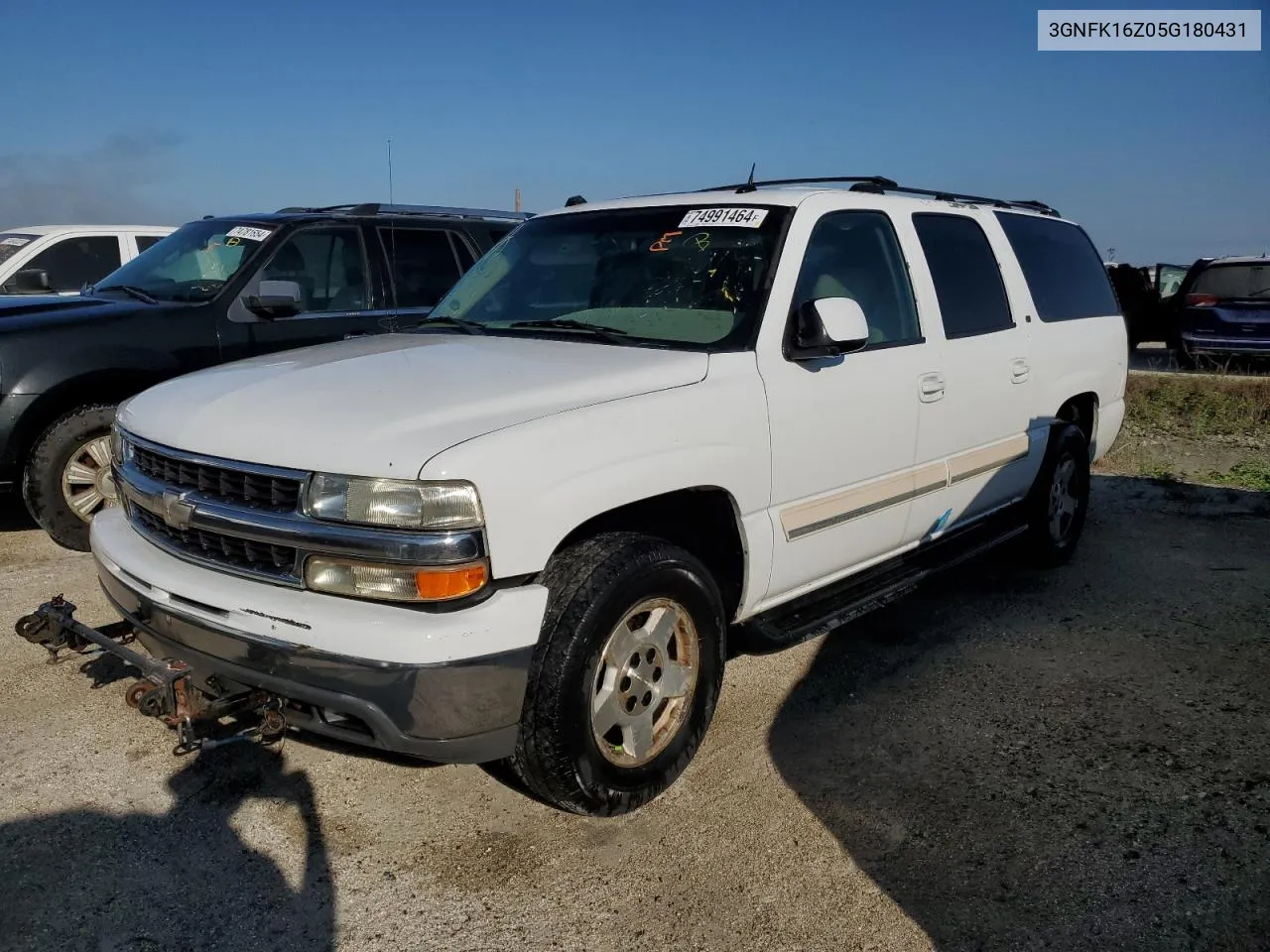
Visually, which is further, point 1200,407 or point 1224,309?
point 1224,309

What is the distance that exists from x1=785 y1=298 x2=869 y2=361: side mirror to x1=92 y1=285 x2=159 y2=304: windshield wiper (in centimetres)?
426

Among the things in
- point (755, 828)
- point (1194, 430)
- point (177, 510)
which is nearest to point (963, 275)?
point (755, 828)

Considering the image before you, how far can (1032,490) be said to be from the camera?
5352mm

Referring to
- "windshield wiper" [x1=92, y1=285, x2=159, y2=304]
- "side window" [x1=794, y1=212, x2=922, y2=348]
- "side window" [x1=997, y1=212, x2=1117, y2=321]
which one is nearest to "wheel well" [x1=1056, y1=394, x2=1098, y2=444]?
"side window" [x1=997, y1=212, x2=1117, y2=321]

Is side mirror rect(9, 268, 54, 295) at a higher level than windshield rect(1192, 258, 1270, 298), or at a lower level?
higher

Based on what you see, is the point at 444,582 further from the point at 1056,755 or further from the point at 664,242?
the point at 1056,755

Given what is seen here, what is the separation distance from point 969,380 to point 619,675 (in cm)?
229

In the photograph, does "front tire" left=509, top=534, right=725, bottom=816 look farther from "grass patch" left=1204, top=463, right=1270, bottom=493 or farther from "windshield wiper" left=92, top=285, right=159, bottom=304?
"grass patch" left=1204, top=463, right=1270, bottom=493

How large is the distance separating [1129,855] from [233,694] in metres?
2.60

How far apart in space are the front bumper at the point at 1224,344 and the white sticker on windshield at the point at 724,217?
1174cm

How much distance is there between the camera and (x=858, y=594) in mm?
4043

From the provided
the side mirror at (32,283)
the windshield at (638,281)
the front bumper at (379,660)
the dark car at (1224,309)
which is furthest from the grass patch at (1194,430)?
the side mirror at (32,283)

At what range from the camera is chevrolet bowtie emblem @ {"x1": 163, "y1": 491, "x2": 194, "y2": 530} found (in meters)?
2.98

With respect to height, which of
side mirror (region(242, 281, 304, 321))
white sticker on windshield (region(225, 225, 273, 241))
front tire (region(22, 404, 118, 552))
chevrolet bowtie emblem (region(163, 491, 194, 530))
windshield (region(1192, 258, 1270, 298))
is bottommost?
front tire (region(22, 404, 118, 552))
